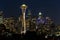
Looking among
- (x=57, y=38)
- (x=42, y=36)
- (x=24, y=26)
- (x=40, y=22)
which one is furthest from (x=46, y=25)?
(x=42, y=36)

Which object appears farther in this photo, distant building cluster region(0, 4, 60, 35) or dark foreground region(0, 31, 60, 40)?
distant building cluster region(0, 4, 60, 35)

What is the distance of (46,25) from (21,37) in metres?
1.23

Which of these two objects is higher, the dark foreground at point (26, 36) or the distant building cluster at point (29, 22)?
the distant building cluster at point (29, 22)

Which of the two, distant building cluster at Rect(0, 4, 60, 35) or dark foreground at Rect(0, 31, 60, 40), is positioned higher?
distant building cluster at Rect(0, 4, 60, 35)

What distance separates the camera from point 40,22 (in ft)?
12.6

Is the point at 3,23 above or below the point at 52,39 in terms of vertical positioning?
above

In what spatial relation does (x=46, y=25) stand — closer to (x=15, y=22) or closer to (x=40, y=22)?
(x=40, y=22)

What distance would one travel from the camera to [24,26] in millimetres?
3881

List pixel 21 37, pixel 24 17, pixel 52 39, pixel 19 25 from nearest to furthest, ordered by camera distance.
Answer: pixel 21 37 < pixel 52 39 < pixel 19 25 < pixel 24 17

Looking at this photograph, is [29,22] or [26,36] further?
[29,22]

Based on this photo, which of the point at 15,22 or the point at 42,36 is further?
the point at 15,22

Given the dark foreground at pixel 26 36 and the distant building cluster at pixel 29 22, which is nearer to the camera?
the dark foreground at pixel 26 36

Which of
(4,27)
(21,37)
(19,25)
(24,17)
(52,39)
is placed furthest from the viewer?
(24,17)

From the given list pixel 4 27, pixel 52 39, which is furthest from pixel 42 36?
pixel 4 27
